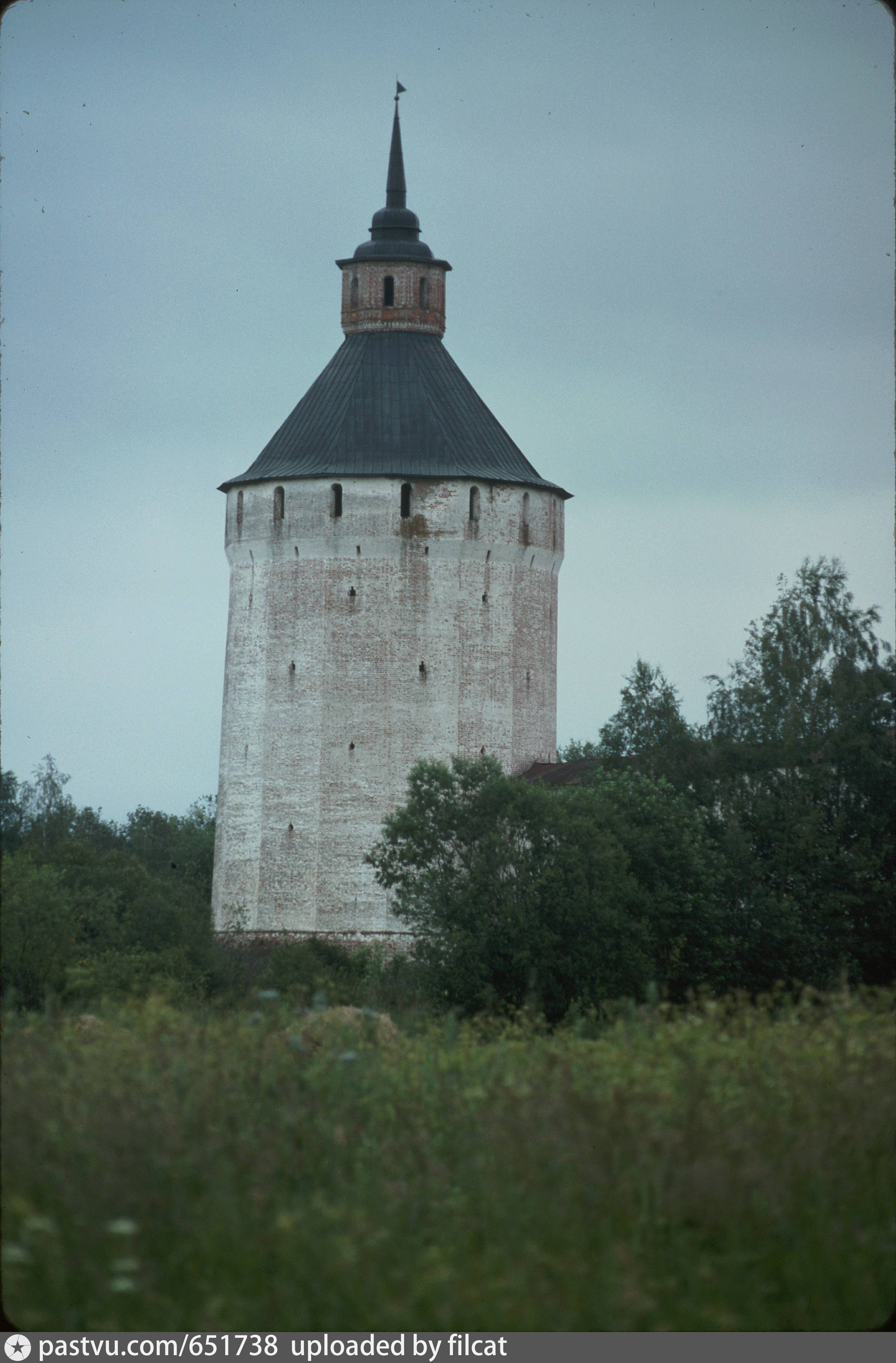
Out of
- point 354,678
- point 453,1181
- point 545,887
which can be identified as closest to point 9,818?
point 354,678

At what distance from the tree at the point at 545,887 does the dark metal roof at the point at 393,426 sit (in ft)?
41.4

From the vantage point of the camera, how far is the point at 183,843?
62500mm

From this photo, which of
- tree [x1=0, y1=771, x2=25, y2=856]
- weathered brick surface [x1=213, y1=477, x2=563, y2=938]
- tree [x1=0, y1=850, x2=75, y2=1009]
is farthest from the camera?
weathered brick surface [x1=213, y1=477, x2=563, y2=938]

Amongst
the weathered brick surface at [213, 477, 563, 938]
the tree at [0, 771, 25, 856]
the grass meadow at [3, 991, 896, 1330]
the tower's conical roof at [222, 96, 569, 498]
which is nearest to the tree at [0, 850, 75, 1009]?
the tree at [0, 771, 25, 856]

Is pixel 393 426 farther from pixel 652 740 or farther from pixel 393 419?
pixel 652 740

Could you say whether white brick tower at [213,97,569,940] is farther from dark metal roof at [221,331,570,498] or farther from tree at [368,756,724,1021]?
tree at [368,756,724,1021]

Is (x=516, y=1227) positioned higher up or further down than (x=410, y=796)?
further down

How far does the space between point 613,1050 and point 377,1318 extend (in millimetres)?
3222

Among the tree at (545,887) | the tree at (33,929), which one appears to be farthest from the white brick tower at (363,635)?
the tree at (33,929)

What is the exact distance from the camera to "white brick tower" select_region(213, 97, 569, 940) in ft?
139

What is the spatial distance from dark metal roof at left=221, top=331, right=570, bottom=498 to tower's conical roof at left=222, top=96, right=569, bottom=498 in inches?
1.0

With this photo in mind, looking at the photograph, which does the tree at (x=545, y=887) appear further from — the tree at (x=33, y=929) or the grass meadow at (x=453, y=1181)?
the grass meadow at (x=453, y=1181)
